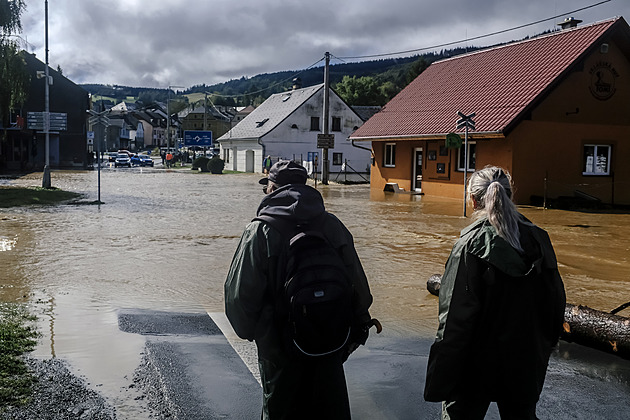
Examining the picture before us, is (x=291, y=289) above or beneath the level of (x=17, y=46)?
beneath

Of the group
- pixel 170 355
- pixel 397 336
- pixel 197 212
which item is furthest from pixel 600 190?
pixel 170 355

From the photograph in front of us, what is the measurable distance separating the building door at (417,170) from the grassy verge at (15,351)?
78.1 feet

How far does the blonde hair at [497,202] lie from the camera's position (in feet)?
10.9

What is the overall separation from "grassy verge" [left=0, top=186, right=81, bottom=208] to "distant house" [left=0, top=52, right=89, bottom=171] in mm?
25356

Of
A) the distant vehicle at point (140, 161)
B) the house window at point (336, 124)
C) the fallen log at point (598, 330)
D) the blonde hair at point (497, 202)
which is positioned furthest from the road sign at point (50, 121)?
the blonde hair at point (497, 202)

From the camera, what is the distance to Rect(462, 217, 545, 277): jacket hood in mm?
3240

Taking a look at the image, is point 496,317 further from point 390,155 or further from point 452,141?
point 390,155

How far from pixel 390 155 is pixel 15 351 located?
91.1 ft

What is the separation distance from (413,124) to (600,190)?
27.9ft

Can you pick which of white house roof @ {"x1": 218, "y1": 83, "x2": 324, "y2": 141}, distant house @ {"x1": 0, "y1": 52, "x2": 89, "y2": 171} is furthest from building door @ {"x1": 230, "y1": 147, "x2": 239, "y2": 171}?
distant house @ {"x1": 0, "y1": 52, "x2": 89, "y2": 171}

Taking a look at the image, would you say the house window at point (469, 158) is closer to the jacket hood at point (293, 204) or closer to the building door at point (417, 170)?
the building door at point (417, 170)

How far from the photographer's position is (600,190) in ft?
81.5

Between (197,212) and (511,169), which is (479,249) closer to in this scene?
(197,212)

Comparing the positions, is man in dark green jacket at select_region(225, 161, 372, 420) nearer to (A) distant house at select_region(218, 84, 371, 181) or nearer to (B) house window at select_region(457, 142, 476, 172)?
(B) house window at select_region(457, 142, 476, 172)
